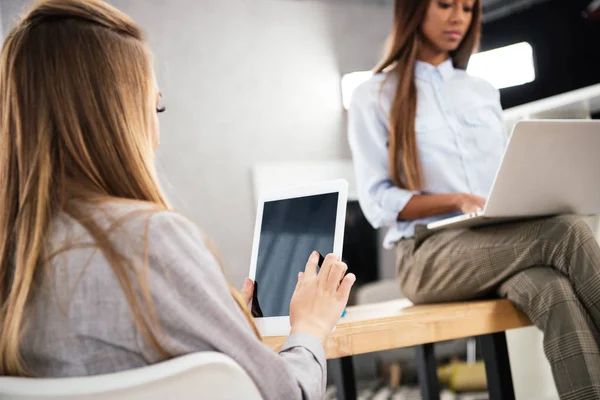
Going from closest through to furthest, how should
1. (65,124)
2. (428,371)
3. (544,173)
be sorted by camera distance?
(65,124)
(544,173)
(428,371)

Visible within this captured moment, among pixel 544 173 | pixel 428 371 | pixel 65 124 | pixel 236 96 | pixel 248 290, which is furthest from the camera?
pixel 236 96

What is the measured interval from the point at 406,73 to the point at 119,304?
4.14 feet

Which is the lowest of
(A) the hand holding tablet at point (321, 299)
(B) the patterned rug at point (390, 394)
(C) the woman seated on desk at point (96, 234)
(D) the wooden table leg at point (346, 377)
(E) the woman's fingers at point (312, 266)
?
(B) the patterned rug at point (390, 394)

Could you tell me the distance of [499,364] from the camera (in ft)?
4.77

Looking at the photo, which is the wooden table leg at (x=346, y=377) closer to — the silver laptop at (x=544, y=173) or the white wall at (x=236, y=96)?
the silver laptop at (x=544, y=173)

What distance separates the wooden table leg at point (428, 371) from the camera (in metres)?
1.50

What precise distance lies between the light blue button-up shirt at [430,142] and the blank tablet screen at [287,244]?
59cm

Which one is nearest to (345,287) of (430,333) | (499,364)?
(430,333)

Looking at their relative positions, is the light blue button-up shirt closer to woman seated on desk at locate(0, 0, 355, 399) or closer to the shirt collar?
the shirt collar

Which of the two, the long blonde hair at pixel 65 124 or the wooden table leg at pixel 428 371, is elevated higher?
the long blonde hair at pixel 65 124

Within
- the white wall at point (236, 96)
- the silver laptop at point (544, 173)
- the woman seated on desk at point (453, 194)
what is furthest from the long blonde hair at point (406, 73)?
the white wall at point (236, 96)

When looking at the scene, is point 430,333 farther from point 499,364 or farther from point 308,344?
point 308,344

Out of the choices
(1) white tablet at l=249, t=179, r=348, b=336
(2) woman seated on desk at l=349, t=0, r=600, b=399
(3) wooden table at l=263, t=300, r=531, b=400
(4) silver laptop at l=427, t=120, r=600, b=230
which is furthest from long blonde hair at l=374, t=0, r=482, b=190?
(1) white tablet at l=249, t=179, r=348, b=336

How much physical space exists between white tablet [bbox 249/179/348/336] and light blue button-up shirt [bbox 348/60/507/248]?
0.58 metres
